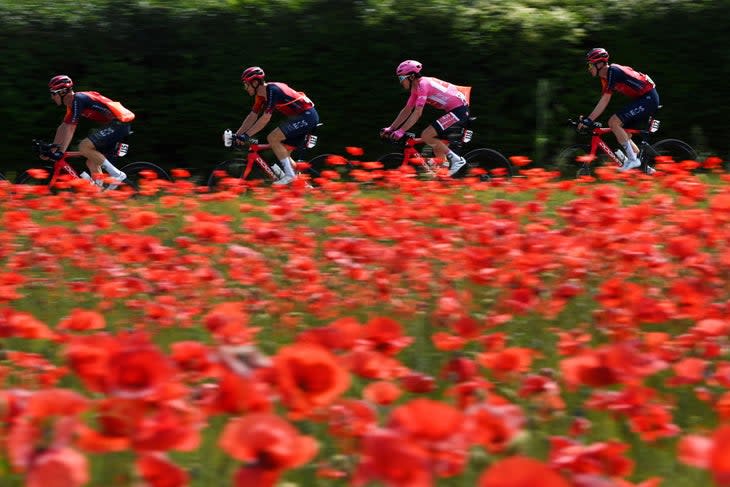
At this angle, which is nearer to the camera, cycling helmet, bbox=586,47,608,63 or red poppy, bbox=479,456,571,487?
red poppy, bbox=479,456,571,487

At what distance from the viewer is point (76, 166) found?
13766mm

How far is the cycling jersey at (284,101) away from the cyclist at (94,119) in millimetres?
1398

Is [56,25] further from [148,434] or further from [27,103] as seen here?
[148,434]

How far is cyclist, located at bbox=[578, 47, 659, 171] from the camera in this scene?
12.8m

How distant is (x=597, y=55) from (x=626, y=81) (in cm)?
41

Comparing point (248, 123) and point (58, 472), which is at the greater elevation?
point (58, 472)

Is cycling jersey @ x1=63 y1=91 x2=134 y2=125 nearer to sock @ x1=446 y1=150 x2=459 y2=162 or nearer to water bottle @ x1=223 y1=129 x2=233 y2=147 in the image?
water bottle @ x1=223 y1=129 x2=233 y2=147

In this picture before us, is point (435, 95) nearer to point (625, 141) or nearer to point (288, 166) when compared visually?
point (288, 166)

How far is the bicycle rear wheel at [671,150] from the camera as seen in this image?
1286 cm

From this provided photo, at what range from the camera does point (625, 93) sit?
12883 millimetres

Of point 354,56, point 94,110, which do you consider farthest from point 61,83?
point 354,56

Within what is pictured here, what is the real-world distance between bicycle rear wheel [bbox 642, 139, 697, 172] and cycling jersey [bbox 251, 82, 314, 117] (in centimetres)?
360

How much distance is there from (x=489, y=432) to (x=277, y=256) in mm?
4033

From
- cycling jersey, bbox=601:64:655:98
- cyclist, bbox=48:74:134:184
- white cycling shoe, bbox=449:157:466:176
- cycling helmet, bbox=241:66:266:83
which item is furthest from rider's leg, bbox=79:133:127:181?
cycling jersey, bbox=601:64:655:98
